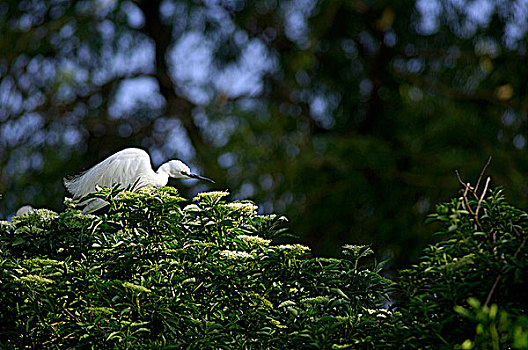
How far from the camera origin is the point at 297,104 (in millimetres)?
6125

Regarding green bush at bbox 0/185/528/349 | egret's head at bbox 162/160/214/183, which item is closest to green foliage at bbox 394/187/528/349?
green bush at bbox 0/185/528/349

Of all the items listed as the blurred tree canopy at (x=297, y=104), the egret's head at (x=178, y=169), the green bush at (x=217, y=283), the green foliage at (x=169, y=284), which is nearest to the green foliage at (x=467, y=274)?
the green bush at (x=217, y=283)

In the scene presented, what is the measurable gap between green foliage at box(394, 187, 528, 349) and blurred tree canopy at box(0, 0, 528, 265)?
11.1 feet

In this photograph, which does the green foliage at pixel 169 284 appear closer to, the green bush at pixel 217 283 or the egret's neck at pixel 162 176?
the green bush at pixel 217 283

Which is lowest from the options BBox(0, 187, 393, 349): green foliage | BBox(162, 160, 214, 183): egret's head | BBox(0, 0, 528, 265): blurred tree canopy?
BBox(0, 187, 393, 349): green foliage

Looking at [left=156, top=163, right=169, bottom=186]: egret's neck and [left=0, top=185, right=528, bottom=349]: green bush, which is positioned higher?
[left=156, top=163, right=169, bottom=186]: egret's neck

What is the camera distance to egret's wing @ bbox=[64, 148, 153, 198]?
308 centimetres

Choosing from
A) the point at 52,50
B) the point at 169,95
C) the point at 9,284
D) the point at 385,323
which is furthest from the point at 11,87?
the point at 385,323

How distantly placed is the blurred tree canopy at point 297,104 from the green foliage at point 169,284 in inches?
Answer: 128

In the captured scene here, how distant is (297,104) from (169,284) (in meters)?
4.32

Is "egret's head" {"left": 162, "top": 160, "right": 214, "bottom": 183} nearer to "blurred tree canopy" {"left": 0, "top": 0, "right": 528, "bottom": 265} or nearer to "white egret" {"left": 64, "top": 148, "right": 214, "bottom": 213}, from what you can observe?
"white egret" {"left": 64, "top": 148, "right": 214, "bottom": 213}

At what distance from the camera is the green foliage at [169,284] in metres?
1.83

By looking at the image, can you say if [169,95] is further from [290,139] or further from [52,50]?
[290,139]

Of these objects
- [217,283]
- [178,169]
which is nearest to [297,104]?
[178,169]
